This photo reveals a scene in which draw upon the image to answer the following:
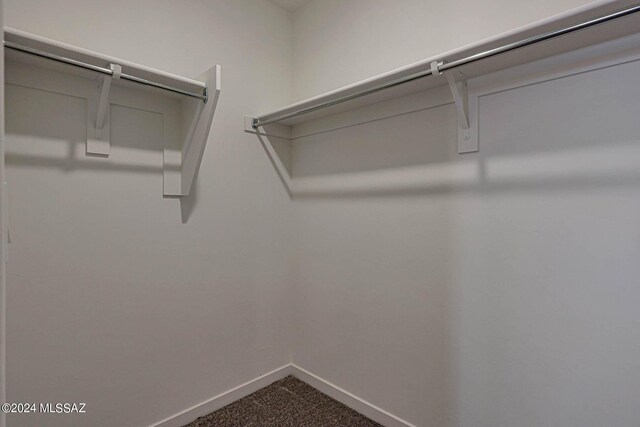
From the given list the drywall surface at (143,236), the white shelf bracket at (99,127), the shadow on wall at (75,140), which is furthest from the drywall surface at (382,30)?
the white shelf bracket at (99,127)

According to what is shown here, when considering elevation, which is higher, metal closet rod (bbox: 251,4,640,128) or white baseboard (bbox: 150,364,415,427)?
metal closet rod (bbox: 251,4,640,128)

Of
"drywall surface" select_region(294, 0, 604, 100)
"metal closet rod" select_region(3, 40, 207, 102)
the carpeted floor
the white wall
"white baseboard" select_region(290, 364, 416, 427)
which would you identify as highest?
"drywall surface" select_region(294, 0, 604, 100)

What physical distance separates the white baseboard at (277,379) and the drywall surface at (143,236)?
4 centimetres

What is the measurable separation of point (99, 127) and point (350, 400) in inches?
74.5

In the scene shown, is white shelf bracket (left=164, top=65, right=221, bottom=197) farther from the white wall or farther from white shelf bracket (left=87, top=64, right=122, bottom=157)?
the white wall

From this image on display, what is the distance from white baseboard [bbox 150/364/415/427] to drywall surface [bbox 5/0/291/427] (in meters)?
0.04

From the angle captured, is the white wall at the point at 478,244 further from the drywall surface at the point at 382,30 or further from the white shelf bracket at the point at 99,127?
the white shelf bracket at the point at 99,127

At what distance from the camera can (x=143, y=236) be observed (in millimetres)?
1637

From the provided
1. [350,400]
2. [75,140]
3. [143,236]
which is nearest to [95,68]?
[75,140]

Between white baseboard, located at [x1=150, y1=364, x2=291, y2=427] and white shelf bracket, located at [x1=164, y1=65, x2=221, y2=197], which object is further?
white baseboard, located at [x1=150, y1=364, x2=291, y2=427]

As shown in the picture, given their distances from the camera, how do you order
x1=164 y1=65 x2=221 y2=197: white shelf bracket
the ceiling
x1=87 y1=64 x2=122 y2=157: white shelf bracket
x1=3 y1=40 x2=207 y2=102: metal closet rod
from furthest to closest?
the ceiling, x1=164 y1=65 x2=221 y2=197: white shelf bracket, x1=87 y1=64 x2=122 y2=157: white shelf bracket, x1=3 y1=40 x2=207 y2=102: metal closet rod

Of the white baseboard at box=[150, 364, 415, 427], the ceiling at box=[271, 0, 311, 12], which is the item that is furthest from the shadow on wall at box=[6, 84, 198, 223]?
the ceiling at box=[271, 0, 311, 12]

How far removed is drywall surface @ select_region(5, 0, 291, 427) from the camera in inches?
53.2

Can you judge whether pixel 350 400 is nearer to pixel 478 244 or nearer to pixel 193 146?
pixel 478 244
